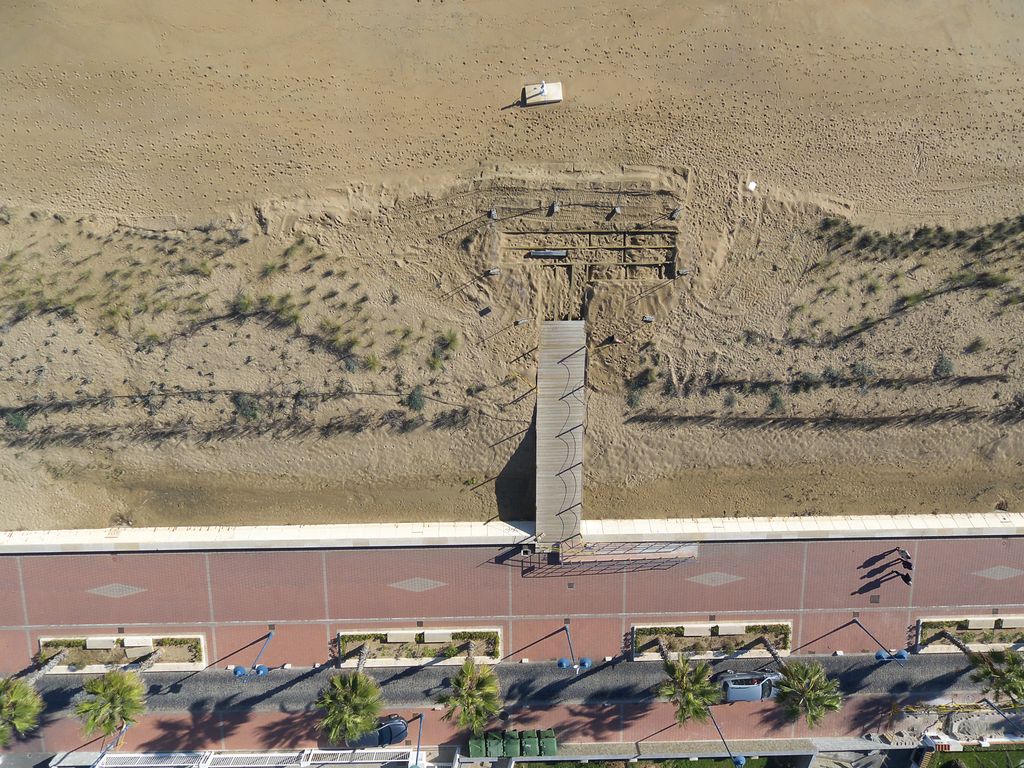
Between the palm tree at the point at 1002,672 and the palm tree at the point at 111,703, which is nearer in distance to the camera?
the palm tree at the point at 111,703

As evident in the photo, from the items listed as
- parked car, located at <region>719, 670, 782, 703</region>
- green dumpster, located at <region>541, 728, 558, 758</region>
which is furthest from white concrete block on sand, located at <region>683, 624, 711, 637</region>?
green dumpster, located at <region>541, 728, 558, 758</region>

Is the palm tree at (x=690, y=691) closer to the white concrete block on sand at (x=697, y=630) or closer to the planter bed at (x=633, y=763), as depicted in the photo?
the white concrete block on sand at (x=697, y=630)

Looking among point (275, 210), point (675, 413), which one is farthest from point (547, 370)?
point (275, 210)

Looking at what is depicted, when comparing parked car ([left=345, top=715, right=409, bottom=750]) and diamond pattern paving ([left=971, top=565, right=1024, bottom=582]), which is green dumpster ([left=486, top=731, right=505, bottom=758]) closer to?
parked car ([left=345, top=715, right=409, bottom=750])

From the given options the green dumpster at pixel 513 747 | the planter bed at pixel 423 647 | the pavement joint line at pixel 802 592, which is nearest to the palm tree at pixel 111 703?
the planter bed at pixel 423 647

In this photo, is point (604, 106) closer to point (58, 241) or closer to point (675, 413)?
point (675, 413)

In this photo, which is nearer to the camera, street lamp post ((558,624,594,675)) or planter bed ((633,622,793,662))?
street lamp post ((558,624,594,675))
